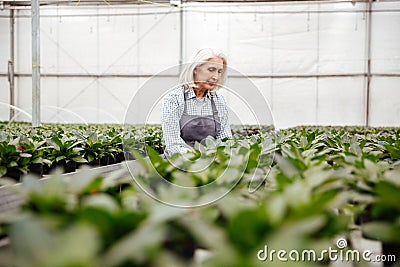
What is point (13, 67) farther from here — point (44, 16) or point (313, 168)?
point (313, 168)

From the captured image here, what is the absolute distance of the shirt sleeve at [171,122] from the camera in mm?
4281

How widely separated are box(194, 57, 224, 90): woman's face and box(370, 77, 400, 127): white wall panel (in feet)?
39.5

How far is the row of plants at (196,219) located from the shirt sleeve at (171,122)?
202 cm

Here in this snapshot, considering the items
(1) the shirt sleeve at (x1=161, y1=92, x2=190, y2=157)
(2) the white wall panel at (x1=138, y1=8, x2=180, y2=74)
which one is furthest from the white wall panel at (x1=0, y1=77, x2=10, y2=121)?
(1) the shirt sleeve at (x1=161, y1=92, x2=190, y2=157)

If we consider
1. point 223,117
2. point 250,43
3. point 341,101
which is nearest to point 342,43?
point 341,101

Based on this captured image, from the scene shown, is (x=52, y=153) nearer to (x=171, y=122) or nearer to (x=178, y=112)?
(x=171, y=122)

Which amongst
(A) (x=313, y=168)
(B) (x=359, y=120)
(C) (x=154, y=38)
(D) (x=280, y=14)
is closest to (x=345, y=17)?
(D) (x=280, y=14)

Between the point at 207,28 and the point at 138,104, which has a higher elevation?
the point at 207,28

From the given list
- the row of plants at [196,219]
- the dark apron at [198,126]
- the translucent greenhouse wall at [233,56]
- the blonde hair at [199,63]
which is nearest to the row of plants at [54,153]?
the dark apron at [198,126]

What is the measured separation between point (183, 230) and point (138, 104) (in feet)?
44.8

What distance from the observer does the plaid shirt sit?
4.29 metres

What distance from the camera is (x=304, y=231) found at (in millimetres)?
1208

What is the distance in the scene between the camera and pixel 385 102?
1550cm

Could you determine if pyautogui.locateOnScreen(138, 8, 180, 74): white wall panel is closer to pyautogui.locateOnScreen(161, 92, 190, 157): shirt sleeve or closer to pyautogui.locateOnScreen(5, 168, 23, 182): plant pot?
pyautogui.locateOnScreen(161, 92, 190, 157): shirt sleeve
